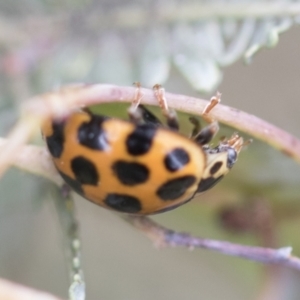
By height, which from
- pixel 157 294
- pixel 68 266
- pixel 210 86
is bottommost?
pixel 68 266

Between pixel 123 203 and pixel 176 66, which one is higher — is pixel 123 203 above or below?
below

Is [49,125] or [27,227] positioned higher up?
[27,227]

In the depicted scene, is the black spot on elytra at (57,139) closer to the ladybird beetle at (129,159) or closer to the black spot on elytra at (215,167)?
the ladybird beetle at (129,159)

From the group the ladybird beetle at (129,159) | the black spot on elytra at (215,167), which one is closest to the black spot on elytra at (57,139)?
the ladybird beetle at (129,159)

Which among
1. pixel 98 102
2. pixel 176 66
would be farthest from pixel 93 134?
pixel 176 66

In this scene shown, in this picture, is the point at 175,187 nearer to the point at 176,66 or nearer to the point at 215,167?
the point at 215,167

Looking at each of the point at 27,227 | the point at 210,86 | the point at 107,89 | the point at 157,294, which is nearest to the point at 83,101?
the point at 107,89

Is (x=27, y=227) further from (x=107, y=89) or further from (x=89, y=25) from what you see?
(x=107, y=89)
